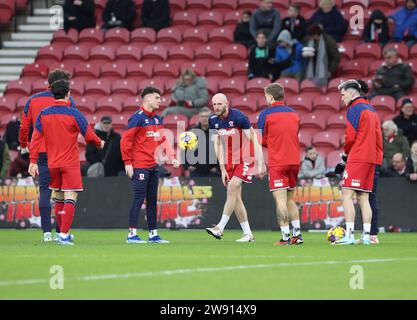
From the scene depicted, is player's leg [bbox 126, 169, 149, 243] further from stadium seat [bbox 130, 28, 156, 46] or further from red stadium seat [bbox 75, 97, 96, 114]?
stadium seat [bbox 130, 28, 156, 46]

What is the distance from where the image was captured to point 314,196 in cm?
2014

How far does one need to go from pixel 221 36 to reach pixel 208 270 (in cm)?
1514

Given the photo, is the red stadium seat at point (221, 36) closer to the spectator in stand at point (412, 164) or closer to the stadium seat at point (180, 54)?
the stadium seat at point (180, 54)

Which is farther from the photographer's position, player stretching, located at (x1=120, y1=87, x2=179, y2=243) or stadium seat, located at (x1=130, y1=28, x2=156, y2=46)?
stadium seat, located at (x1=130, y1=28, x2=156, y2=46)

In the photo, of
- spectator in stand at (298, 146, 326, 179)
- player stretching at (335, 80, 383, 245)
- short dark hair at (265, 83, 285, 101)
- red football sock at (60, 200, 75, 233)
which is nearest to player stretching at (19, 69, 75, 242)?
red football sock at (60, 200, 75, 233)

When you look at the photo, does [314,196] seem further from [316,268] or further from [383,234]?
[316,268]

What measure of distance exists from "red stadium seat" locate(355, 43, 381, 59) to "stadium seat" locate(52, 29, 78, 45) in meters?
6.83

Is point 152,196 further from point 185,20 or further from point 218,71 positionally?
point 185,20

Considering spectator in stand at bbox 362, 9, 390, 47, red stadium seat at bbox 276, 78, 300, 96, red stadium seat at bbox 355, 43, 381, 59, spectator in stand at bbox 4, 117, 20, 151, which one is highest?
spectator in stand at bbox 362, 9, 390, 47

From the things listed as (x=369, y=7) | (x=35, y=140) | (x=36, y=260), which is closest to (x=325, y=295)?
(x=36, y=260)

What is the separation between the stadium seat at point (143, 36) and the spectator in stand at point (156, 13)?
0.69 ft

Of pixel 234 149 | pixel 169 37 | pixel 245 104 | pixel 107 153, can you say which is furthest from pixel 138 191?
pixel 169 37

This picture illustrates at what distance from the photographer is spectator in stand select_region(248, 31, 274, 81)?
23297mm
